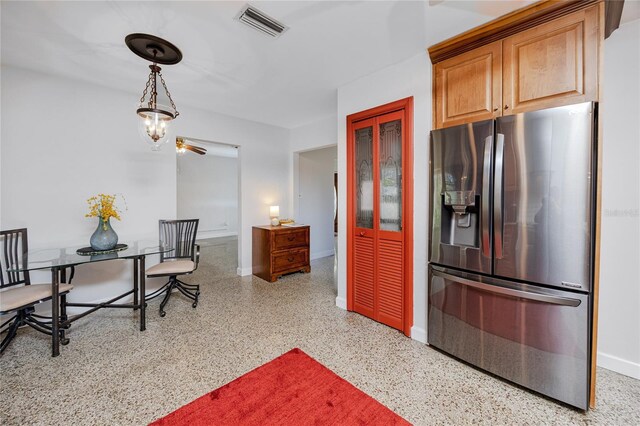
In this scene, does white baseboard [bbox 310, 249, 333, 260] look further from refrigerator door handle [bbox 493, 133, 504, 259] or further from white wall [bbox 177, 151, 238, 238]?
white wall [bbox 177, 151, 238, 238]

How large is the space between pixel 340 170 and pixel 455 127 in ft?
4.37

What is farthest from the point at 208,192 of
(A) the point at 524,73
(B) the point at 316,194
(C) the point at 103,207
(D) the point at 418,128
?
(A) the point at 524,73

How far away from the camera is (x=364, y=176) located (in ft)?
9.53

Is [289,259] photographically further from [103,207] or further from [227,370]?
[103,207]

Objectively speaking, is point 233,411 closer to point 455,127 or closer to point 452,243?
point 452,243

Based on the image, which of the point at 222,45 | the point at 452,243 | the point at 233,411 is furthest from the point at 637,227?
the point at 222,45

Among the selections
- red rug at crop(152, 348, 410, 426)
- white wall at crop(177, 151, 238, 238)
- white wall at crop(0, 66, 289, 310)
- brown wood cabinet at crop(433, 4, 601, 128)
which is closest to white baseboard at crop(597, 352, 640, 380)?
red rug at crop(152, 348, 410, 426)

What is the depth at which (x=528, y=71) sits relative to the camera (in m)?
1.79

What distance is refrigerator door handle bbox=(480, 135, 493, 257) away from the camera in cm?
185

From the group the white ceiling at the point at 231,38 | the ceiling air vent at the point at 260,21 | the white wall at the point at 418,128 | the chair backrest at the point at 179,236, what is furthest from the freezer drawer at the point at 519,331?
the chair backrest at the point at 179,236

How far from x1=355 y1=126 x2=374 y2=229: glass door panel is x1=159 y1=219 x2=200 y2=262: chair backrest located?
6.86 feet

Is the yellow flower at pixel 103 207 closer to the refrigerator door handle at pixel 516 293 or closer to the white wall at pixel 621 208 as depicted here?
the refrigerator door handle at pixel 516 293

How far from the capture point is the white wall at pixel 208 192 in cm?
779

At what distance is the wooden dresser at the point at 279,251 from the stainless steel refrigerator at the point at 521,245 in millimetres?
2606
